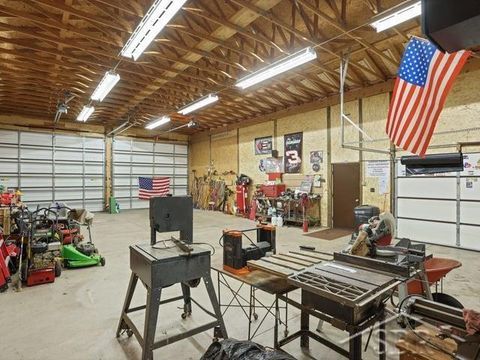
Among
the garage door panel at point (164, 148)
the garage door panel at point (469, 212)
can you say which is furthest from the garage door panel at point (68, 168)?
the garage door panel at point (469, 212)

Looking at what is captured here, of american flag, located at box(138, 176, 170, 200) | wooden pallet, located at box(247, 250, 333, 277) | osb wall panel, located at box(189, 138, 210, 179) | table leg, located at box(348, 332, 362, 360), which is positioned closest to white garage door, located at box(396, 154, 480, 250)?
wooden pallet, located at box(247, 250, 333, 277)

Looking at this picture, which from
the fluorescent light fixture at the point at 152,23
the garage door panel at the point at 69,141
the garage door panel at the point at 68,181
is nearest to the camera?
the fluorescent light fixture at the point at 152,23

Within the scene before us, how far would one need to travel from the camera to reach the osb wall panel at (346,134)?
25.2 ft

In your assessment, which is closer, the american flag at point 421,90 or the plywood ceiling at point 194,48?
the american flag at point 421,90

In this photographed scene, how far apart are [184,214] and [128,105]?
8189 millimetres

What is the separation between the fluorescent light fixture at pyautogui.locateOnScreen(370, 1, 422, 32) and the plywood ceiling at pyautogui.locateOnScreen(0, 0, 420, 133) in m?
0.21

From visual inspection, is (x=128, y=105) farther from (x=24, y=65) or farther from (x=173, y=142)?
(x=173, y=142)

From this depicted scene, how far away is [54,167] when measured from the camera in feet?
36.9

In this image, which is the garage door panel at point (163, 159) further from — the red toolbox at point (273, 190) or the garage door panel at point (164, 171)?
the red toolbox at point (273, 190)

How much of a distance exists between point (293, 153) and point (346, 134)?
1.91 meters

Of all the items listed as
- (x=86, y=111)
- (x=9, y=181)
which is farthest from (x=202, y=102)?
(x=9, y=181)

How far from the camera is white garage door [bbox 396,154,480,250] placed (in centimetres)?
563

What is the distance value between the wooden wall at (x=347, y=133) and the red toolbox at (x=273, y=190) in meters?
0.42

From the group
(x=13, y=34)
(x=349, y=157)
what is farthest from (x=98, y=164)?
(x=349, y=157)
